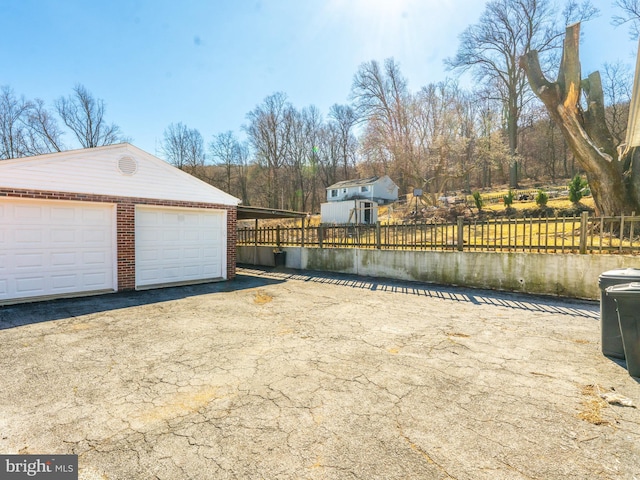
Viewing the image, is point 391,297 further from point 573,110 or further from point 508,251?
point 573,110

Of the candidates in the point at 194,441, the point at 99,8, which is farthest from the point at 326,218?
the point at 194,441

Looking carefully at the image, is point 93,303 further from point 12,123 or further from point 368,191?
point 368,191

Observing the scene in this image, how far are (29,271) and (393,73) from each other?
32835 mm

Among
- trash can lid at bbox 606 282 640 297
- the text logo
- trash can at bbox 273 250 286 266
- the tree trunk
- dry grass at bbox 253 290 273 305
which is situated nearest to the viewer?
the text logo

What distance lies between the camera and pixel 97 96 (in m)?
30.6

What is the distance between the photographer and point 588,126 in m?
10.8

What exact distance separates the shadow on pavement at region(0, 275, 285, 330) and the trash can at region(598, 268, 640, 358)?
7.45 meters

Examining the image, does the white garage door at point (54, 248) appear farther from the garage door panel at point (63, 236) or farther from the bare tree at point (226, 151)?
the bare tree at point (226, 151)

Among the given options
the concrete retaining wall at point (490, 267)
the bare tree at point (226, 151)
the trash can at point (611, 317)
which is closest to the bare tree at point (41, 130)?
the bare tree at point (226, 151)

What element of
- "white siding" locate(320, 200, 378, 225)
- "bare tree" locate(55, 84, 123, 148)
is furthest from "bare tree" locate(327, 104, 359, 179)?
"bare tree" locate(55, 84, 123, 148)

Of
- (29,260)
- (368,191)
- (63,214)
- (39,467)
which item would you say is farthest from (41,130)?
(39,467)

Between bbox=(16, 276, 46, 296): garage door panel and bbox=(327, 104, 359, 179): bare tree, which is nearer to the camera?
bbox=(16, 276, 46, 296): garage door panel

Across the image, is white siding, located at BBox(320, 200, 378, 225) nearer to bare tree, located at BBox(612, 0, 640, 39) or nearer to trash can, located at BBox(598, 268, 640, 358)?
bare tree, located at BBox(612, 0, 640, 39)

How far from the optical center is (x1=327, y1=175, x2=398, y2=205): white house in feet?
116
